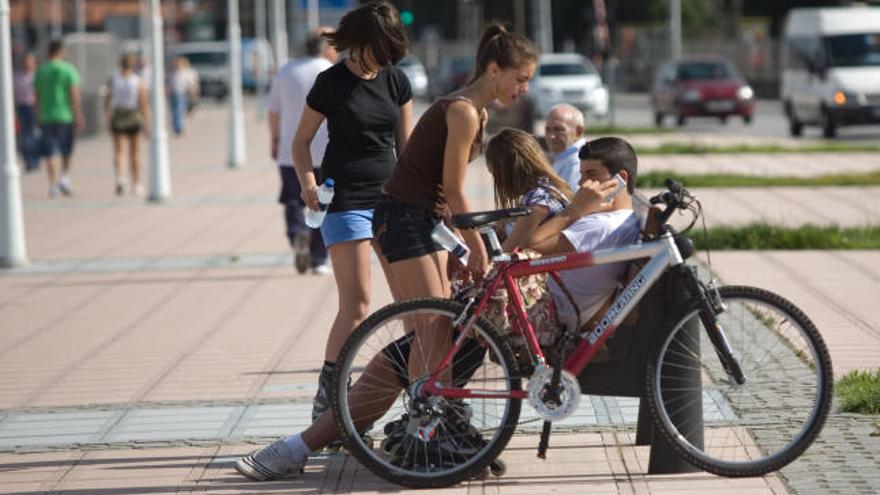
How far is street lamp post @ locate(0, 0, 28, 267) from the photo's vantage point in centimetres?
1491

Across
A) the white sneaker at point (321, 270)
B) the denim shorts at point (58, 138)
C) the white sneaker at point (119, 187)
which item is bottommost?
the white sneaker at point (119, 187)

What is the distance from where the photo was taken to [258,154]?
32906mm

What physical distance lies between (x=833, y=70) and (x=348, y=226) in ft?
96.9

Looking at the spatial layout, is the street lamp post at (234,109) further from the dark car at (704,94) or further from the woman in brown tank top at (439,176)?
the woman in brown tank top at (439,176)

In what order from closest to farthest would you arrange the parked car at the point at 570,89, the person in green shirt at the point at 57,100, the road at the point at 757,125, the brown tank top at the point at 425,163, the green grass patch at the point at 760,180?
the brown tank top at the point at 425,163, the green grass patch at the point at 760,180, the person in green shirt at the point at 57,100, the road at the point at 757,125, the parked car at the point at 570,89

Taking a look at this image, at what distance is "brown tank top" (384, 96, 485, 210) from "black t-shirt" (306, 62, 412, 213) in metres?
0.40

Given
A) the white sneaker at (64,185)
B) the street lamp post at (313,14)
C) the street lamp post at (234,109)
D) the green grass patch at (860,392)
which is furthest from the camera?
the street lamp post at (313,14)

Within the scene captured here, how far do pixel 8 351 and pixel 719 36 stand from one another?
244 feet

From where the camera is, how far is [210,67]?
268 ft

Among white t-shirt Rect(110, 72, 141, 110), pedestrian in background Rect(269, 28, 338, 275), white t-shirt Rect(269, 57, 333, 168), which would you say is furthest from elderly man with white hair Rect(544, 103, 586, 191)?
white t-shirt Rect(110, 72, 141, 110)

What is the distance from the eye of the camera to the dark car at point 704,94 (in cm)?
4306

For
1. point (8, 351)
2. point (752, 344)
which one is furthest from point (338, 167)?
point (8, 351)

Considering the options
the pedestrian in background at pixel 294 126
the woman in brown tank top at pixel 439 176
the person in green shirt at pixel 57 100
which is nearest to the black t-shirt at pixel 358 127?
the woman in brown tank top at pixel 439 176

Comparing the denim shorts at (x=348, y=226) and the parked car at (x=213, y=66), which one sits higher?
the denim shorts at (x=348, y=226)
